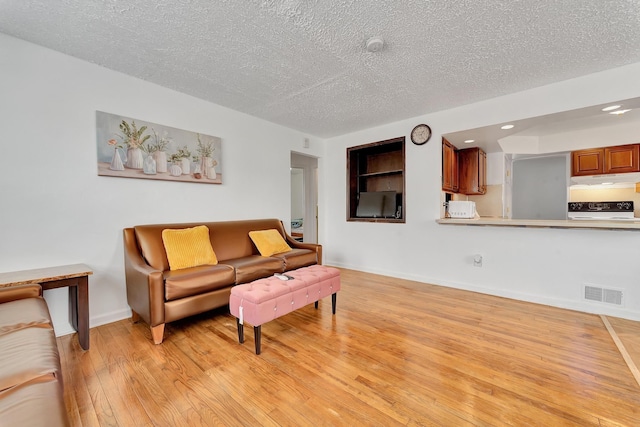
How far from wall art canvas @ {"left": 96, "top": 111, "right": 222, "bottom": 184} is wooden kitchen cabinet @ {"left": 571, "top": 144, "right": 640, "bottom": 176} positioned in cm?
563

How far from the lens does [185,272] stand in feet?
7.75

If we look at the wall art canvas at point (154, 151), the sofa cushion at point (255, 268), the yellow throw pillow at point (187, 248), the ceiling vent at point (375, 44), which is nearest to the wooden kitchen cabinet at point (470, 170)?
the ceiling vent at point (375, 44)

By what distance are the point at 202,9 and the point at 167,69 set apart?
1.04 m

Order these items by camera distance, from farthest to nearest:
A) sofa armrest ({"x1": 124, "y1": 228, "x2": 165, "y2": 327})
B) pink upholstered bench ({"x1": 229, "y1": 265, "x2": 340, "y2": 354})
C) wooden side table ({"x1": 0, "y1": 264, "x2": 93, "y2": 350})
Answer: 1. sofa armrest ({"x1": 124, "y1": 228, "x2": 165, "y2": 327})
2. pink upholstered bench ({"x1": 229, "y1": 265, "x2": 340, "y2": 354})
3. wooden side table ({"x1": 0, "y1": 264, "x2": 93, "y2": 350})

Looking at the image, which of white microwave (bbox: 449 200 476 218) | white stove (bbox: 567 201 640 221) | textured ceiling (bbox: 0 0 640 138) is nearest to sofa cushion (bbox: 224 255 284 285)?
textured ceiling (bbox: 0 0 640 138)

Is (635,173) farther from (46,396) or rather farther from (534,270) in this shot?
(46,396)

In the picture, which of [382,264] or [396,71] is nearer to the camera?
[396,71]

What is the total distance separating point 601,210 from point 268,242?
216 inches

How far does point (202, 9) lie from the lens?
5.82ft

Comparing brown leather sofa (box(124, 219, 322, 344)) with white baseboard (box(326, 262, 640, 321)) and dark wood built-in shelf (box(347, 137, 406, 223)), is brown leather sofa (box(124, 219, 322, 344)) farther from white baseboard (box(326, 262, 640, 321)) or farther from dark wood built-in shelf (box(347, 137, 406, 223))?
white baseboard (box(326, 262, 640, 321))

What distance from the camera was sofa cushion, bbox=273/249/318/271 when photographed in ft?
10.5

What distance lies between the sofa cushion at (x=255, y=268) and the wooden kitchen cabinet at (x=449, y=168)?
8.48ft

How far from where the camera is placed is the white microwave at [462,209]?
3598mm

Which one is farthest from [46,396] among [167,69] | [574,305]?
[574,305]
